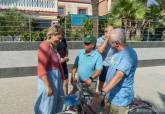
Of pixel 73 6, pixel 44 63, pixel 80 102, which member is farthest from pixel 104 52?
pixel 73 6

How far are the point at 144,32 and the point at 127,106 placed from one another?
12227 millimetres

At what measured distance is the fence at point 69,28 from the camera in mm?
12641

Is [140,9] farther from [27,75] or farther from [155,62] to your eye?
[27,75]

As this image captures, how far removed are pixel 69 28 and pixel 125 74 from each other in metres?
9.87

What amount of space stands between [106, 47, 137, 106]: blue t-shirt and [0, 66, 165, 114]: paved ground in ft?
8.89

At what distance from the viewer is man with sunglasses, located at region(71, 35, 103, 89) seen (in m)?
5.29

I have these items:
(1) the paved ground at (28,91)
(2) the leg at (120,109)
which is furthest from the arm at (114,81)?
(1) the paved ground at (28,91)

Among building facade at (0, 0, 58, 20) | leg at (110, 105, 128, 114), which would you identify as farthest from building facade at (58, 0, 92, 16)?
leg at (110, 105, 128, 114)

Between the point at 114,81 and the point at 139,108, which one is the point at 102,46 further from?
the point at 114,81

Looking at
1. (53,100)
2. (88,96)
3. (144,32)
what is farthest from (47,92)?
(144,32)

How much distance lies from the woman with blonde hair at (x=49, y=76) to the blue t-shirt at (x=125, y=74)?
810mm

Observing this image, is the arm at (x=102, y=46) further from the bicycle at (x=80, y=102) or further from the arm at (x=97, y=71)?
the bicycle at (x=80, y=102)

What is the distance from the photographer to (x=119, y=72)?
4086 millimetres

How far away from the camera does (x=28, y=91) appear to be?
8.24 meters
